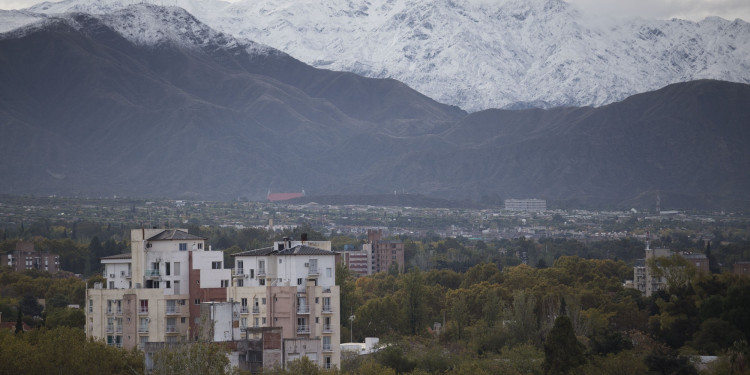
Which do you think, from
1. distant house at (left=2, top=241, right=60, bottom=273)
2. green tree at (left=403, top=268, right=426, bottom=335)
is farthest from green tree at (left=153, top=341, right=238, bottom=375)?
distant house at (left=2, top=241, right=60, bottom=273)

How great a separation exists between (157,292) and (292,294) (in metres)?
6.27

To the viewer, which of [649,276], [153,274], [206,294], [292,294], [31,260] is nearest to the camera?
[292,294]

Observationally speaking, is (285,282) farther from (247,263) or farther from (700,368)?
(700,368)

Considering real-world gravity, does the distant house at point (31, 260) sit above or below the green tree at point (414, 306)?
above

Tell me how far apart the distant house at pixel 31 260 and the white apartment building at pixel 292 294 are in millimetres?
95853

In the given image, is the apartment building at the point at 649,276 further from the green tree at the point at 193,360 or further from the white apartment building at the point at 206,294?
the green tree at the point at 193,360

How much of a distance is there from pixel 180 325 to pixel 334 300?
7.09 meters

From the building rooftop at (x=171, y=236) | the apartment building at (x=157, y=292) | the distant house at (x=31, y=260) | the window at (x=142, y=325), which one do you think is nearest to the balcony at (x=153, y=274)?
the apartment building at (x=157, y=292)

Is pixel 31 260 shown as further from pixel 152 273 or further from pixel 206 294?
pixel 206 294

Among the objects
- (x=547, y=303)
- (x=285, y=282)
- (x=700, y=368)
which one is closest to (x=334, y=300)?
(x=285, y=282)

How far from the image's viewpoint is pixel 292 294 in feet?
231

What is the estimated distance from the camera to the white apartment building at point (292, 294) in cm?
7031

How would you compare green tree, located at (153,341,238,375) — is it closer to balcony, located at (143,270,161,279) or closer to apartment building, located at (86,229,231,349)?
apartment building, located at (86,229,231,349)

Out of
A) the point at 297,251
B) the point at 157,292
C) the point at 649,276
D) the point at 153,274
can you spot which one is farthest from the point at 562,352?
the point at 649,276
